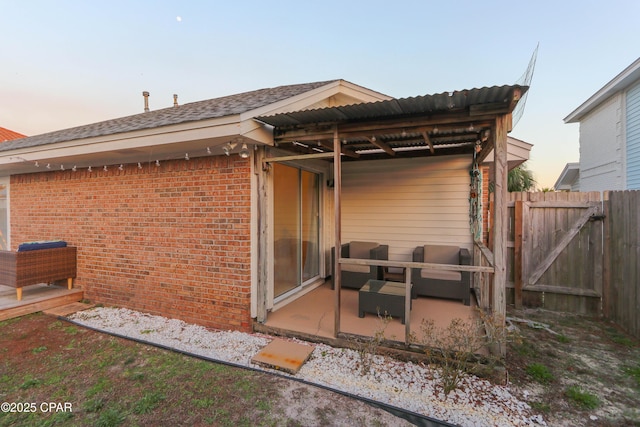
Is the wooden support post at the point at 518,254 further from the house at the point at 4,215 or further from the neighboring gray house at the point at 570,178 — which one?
the neighboring gray house at the point at 570,178

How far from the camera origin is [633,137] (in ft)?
28.2

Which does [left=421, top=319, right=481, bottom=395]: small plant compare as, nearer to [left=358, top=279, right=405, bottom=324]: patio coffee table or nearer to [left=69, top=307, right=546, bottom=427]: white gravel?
[left=69, top=307, right=546, bottom=427]: white gravel

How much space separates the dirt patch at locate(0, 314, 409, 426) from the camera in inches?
90.2

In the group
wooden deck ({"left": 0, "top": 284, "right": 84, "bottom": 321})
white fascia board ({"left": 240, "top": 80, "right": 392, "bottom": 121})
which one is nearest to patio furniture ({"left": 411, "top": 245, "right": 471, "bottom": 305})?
white fascia board ({"left": 240, "top": 80, "right": 392, "bottom": 121})

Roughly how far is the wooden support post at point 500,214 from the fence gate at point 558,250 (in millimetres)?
2742

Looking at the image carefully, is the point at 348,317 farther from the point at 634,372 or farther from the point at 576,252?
the point at 576,252

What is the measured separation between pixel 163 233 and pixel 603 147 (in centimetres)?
1436

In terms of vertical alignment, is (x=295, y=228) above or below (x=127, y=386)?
above

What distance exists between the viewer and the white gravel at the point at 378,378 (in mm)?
2359

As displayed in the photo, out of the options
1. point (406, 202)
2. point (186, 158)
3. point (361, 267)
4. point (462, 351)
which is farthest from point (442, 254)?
point (186, 158)

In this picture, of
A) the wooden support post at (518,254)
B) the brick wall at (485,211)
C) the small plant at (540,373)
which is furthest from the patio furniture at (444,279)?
the small plant at (540,373)

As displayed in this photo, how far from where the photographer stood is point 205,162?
4180mm

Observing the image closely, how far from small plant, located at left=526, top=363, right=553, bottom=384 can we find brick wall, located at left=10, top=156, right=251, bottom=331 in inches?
134

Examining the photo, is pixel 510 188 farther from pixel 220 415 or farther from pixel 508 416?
pixel 220 415
